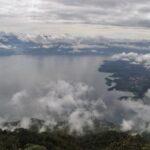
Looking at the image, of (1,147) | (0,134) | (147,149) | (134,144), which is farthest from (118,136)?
(1,147)

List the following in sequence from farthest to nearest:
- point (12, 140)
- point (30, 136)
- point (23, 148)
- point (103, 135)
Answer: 1. point (103, 135)
2. point (30, 136)
3. point (12, 140)
4. point (23, 148)

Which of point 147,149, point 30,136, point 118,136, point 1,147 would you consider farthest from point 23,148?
point 118,136

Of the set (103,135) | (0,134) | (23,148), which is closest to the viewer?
(23,148)

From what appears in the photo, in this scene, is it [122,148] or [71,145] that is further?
[71,145]

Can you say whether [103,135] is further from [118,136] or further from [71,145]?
[71,145]

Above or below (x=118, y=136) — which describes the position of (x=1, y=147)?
above

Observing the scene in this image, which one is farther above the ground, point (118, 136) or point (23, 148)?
point (23, 148)

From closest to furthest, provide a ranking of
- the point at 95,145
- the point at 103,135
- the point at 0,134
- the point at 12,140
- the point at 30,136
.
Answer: the point at 12,140
the point at 30,136
the point at 0,134
the point at 95,145
the point at 103,135

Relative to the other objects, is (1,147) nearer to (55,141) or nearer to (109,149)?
(55,141)

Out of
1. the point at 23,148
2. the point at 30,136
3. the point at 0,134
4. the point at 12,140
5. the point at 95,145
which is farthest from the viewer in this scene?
the point at 95,145
